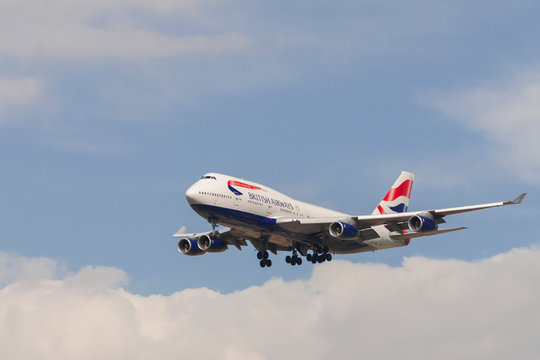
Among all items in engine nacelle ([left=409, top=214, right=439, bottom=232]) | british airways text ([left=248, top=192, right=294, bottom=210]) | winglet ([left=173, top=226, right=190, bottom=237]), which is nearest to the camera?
engine nacelle ([left=409, top=214, right=439, bottom=232])

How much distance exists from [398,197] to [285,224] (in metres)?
19.8

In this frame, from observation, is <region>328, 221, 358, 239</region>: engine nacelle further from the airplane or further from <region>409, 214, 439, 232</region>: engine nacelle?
<region>409, 214, 439, 232</region>: engine nacelle

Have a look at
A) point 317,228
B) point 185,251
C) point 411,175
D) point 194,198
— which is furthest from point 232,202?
point 411,175

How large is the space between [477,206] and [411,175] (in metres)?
22.0

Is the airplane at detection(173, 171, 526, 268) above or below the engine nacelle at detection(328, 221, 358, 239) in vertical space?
above

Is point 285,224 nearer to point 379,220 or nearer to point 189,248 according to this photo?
point 379,220

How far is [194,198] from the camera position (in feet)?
227

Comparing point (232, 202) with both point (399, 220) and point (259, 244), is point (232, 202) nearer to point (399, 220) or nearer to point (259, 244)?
point (259, 244)

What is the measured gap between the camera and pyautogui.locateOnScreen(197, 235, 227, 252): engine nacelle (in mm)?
77188

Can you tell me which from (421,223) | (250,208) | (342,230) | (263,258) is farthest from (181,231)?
(421,223)

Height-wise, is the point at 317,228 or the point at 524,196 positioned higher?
the point at 317,228

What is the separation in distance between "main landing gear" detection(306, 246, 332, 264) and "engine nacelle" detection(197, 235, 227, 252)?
8.91m

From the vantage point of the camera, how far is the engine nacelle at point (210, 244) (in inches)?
3039

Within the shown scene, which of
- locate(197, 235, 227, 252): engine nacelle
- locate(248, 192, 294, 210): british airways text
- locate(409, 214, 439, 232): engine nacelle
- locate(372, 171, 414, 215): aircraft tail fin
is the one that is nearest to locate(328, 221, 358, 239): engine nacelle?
locate(248, 192, 294, 210): british airways text
